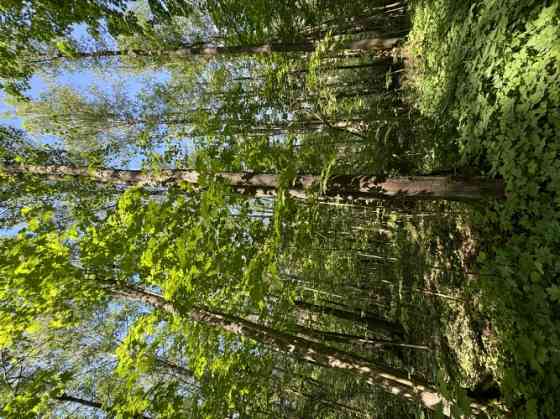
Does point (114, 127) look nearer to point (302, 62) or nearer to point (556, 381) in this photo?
point (302, 62)

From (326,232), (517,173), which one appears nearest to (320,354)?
(517,173)

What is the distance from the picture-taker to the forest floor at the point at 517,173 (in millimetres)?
2785

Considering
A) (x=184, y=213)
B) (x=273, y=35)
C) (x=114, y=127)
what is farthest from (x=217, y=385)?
(x=114, y=127)

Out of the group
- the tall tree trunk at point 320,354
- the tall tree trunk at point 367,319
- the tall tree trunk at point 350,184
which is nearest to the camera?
the tall tree trunk at point 350,184

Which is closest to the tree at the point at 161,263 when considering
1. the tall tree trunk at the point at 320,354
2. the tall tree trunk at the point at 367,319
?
the tall tree trunk at the point at 320,354

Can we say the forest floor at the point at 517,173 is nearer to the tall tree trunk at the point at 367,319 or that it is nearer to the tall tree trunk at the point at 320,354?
the tall tree trunk at the point at 320,354

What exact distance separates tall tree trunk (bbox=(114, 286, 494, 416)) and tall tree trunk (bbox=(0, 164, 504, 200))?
64.2 inches

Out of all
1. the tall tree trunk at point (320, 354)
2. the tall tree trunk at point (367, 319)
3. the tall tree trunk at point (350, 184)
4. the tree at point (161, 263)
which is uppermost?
the tall tree trunk at point (350, 184)

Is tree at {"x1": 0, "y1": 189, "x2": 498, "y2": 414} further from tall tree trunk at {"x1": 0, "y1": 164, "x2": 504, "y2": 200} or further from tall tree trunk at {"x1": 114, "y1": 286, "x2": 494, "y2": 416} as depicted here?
tall tree trunk at {"x1": 0, "y1": 164, "x2": 504, "y2": 200}

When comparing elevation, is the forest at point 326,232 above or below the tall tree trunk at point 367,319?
above

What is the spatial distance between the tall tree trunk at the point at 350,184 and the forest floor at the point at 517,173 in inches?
14.9

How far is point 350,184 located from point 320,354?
7.62ft

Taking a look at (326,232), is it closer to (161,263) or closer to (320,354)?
(320,354)

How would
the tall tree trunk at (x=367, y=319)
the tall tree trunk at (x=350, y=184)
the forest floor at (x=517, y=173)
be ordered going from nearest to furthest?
the forest floor at (x=517, y=173)
the tall tree trunk at (x=350, y=184)
the tall tree trunk at (x=367, y=319)
